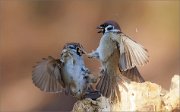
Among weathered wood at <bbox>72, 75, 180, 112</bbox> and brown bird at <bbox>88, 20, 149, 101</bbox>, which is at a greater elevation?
brown bird at <bbox>88, 20, 149, 101</bbox>

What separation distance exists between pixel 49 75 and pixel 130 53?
35cm

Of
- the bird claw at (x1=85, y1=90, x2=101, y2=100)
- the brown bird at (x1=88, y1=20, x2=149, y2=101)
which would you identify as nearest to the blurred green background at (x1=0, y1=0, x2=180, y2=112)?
the brown bird at (x1=88, y1=20, x2=149, y2=101)

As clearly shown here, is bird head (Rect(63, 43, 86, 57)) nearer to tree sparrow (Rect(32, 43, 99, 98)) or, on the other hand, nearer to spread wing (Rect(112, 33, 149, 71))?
tree sparrow (Rect(32, 43, 99, 98))

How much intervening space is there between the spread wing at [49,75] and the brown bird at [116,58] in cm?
16

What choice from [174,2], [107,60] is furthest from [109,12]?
[107,60]

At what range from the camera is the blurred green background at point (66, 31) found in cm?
466

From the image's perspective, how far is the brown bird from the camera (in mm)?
2498

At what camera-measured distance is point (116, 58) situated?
2604mm

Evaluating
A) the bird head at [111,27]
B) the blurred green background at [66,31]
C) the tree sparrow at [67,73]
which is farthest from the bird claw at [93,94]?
the blurred green background at [66,31]

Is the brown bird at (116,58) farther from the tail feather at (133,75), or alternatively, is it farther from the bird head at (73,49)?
the bird head at (73,49)

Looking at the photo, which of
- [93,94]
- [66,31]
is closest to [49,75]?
[93,94]

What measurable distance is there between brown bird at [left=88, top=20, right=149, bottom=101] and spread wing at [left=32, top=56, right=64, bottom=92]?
0.51 feet

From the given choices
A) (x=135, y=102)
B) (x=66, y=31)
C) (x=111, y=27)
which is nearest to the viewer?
(x=135, y=102)

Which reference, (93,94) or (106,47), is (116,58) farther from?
(93,94)
